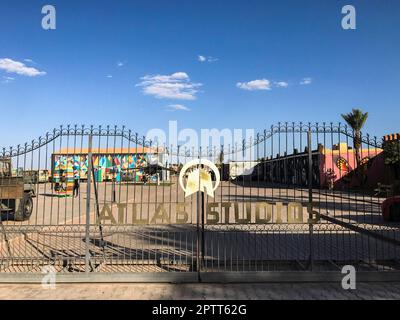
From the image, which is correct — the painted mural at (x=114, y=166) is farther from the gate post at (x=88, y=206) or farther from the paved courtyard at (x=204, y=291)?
the paved courtyard at (x=204, y=291)

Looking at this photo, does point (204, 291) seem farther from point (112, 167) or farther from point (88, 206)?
point (112, 167)

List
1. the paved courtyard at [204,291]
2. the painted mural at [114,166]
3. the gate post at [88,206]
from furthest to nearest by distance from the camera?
the painted mural at [114,166]
the gate post at [88,206]
the paved courtyard at [204,291]

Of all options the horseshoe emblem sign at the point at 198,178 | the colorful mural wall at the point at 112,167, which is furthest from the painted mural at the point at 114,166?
the horseshoe emblem sign at the point at 198,178

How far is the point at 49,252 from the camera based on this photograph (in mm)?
8016

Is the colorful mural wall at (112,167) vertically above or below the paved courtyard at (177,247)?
Result: above

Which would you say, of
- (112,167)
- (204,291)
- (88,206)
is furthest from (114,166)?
(204,291)

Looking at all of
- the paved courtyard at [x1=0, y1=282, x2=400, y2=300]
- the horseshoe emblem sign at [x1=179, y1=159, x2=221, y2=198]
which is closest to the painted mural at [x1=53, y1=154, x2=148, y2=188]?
the horseshoe emblem sign at [x1=179, y1=159, x2=221, y2=198]

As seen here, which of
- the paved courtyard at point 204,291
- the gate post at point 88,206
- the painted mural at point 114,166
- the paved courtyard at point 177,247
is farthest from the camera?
the painted mural at point 114,166

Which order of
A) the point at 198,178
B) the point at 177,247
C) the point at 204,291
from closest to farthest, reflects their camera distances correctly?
the point at 204,291
the point at 198,178
the point at 177,247

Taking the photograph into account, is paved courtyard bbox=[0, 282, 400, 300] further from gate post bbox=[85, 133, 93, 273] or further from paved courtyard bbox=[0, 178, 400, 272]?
paved courtyard bbox=[0, 178, 400, 272]

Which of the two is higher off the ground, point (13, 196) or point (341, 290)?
point (13, 196)

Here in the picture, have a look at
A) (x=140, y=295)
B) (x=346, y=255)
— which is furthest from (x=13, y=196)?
(x=346, y=255)
